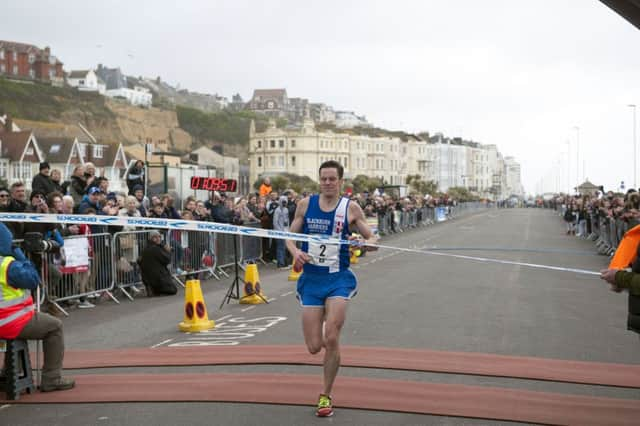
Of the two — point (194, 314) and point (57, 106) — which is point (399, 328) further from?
point (57, 106)

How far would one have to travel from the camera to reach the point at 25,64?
17175cm

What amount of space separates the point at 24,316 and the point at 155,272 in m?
8.66

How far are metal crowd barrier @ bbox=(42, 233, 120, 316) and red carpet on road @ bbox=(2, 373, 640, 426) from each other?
17.5 feet

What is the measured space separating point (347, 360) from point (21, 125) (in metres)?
132

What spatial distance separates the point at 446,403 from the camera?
7070 mm

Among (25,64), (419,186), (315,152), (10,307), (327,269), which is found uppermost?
(25,64)

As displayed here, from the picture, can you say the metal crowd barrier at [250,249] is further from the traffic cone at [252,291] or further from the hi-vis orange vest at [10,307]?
the hi-vis orange vest at [10,307]

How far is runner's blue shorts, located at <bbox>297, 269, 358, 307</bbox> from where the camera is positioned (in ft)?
22.5

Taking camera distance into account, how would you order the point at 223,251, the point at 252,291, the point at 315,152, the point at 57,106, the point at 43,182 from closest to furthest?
the point at 252,291
the point at 43,182
the point at 223,251
the point at 57,106
the point at 315,152

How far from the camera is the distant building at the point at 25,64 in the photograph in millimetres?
169750

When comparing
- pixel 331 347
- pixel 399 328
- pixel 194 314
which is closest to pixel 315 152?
pixel 194 314

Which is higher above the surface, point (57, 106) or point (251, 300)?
point (57, 106)

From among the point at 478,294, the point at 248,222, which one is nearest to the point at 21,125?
the point at 248,222

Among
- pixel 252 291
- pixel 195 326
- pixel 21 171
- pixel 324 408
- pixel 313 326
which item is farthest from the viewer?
pixel 21 171
